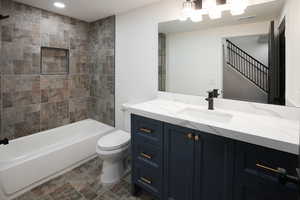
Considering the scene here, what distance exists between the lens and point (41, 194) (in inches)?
72.0

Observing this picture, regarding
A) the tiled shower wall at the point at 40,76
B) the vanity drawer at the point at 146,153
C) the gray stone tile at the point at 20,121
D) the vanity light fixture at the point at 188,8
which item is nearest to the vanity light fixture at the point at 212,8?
the vanity light fixture at the point at 188,8

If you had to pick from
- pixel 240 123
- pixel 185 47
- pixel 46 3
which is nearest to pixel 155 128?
pixel 240 123

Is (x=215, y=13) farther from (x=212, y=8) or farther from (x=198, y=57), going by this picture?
(x=198, y=57)

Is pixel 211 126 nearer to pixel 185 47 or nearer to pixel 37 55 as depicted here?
pixel 185 47

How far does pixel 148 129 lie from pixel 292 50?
137cm

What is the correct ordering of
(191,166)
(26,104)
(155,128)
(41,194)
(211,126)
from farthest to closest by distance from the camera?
1. (26,104)
2. (41,194)
3. (155,128)
4. (191,166)
5. (211,126)

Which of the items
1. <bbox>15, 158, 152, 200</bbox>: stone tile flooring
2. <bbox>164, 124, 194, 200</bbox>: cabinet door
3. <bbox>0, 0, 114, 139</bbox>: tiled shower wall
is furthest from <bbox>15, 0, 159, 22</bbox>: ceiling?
<bbox>15, 158, 152, 200</bbox>: stone tile flooring

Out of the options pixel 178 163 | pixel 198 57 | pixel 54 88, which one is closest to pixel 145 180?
pixel 178 163

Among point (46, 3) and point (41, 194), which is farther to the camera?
point (46, 3)

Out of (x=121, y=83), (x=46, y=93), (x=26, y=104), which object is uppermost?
(x=121, y=83)

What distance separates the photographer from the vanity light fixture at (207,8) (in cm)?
152

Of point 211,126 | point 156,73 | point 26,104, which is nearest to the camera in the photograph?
point 211,126

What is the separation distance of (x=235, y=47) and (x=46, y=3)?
2.48m

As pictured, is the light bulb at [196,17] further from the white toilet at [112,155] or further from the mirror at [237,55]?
the white toilet at [112,155]
